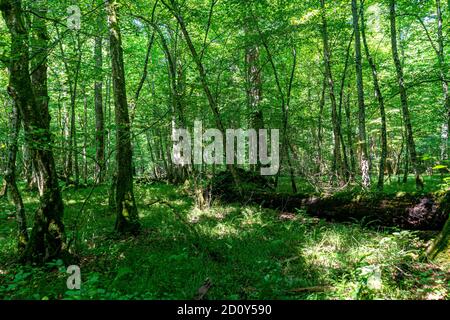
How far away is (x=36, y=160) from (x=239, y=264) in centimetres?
374

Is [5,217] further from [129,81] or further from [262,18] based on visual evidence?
[129,81]

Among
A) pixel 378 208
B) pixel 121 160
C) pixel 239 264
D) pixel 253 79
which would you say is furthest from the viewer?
pixel 253 79

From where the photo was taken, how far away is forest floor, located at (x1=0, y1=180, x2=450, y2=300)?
11.3ft

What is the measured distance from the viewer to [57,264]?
4012 mm

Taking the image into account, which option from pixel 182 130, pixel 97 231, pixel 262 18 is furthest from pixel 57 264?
pixel 262 18

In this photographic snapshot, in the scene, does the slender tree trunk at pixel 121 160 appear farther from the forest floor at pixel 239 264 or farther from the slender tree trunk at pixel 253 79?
the slender tree trunk at pixel 253 79

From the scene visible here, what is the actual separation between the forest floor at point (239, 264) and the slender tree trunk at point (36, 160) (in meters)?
0.30

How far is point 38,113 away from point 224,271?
393 cm

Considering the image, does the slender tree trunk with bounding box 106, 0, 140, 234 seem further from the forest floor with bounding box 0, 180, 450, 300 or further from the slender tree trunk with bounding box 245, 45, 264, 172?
the slender tree trunk with bounding box 245, 45, 264, 172

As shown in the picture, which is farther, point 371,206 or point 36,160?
point 371,206

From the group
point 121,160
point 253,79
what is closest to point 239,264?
point 121,160

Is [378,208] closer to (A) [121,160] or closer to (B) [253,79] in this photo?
(A) [121,160]

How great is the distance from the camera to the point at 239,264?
4.48 m

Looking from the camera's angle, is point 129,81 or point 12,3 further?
point 129,81
